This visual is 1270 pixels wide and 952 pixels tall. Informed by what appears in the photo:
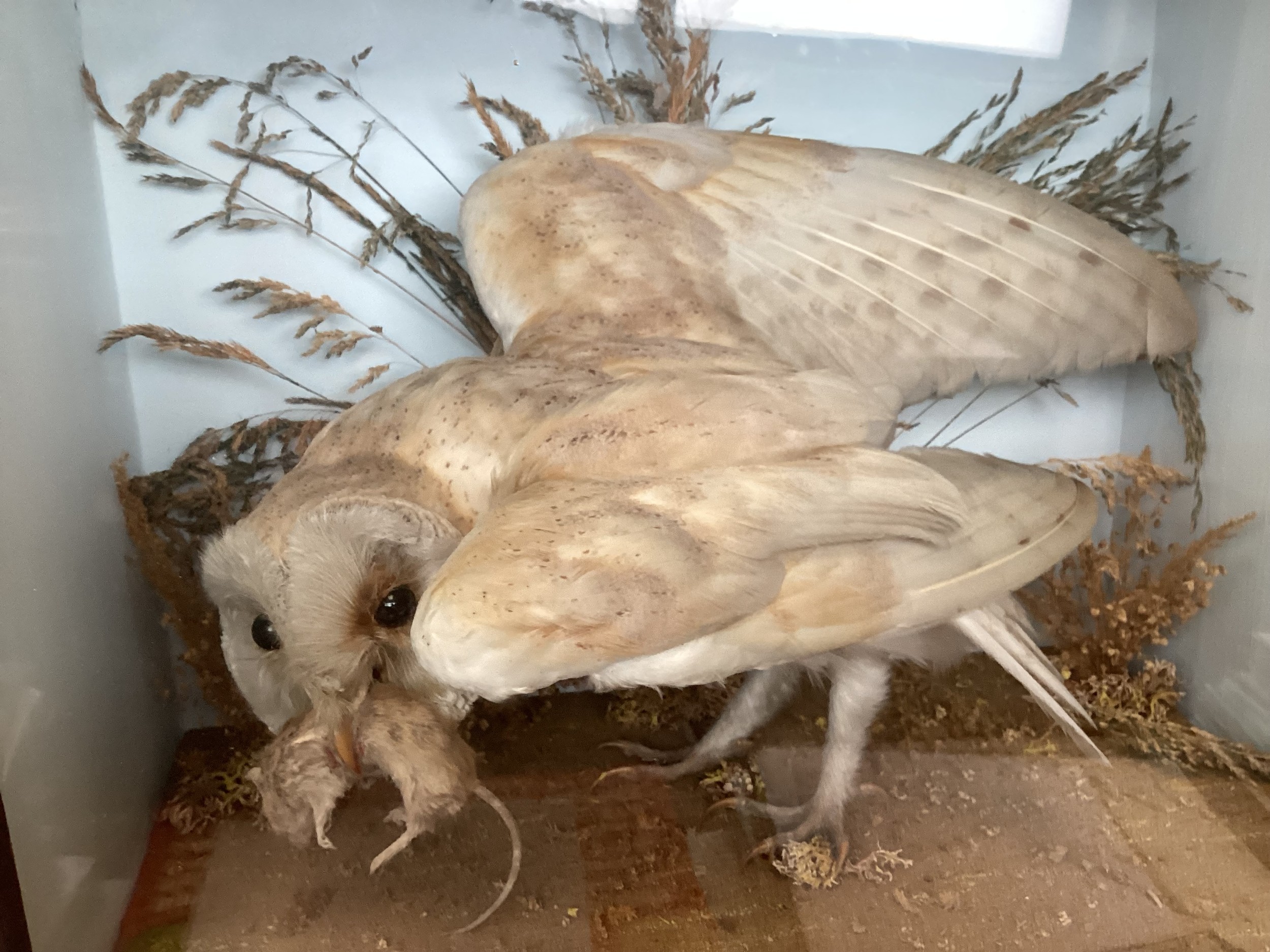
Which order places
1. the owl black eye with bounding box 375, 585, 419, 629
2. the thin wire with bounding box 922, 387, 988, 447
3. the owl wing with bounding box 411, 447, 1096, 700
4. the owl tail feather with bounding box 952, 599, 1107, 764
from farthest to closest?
the thin wire with bounding box 922, 387, 988, 447 → the owl tail feather with bounding box 952, 599, 1107, 764 → the owl black eye with bounding box 375, 585, 419, 629 → the owl wing with bounding box 411, 447, 1096, 700

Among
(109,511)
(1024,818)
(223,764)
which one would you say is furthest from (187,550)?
(1024,818)

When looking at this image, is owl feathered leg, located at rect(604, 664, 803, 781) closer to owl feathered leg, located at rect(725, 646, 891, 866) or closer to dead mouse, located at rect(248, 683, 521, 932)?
owl feathered leg, located at rect(725, 646, 891, 866)

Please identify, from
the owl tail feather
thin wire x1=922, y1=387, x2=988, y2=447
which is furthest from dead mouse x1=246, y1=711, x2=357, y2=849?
thin wire x1=922, y1=387, x2=988, y2=447

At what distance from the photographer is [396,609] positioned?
0.67 metres

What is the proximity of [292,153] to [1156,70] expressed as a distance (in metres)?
0.96

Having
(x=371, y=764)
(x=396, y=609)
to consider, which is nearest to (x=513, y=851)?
(x=371, y=764)

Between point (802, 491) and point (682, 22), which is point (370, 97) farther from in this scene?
point (802, 491)

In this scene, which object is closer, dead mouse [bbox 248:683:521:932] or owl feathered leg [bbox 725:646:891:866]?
dead mouse [bbox 248:683:521:932]

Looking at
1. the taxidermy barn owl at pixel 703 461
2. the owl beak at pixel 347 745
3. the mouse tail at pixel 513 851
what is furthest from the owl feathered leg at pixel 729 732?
the owl beak at pixel 347 745

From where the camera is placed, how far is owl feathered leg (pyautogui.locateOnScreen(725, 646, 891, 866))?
2.64ft

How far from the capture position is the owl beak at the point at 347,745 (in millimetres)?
674

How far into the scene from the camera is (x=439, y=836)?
2.48 ft

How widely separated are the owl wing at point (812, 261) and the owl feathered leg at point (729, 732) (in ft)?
1.23

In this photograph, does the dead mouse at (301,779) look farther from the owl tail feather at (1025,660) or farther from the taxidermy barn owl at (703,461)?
the owl tail feather at (1025,660)
